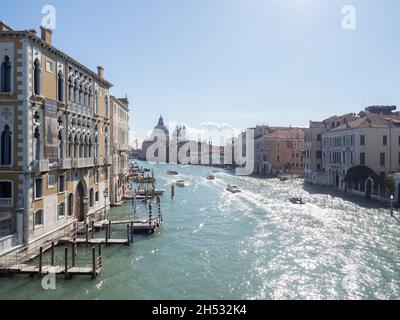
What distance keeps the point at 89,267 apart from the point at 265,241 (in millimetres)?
10929

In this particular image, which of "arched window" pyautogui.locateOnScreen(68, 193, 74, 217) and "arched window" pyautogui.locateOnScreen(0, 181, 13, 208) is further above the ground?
"arched window" pyautogui.locateOnScreen(0, 181, 13, 208)

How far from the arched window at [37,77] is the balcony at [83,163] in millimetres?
5729

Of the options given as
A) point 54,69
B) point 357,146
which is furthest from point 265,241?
point 357,146

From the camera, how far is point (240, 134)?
381 feet

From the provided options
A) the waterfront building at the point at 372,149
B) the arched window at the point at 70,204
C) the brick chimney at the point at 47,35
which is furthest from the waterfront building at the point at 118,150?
the waterfront building at the point at 372,149

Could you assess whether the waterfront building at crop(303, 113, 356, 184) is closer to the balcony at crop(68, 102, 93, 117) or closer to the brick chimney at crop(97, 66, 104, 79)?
the brick chimney at crop(97, 66, 104, 79)

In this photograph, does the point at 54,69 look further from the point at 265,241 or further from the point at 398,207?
the point at 398,207

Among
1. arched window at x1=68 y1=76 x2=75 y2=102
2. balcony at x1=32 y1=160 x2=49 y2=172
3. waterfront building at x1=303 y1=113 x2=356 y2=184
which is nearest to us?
balcony at x1=32 y1=160 x2=49 y2=172

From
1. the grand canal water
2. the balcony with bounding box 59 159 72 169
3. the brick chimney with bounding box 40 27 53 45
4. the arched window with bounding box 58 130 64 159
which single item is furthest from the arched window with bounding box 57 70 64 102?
the grand canal water

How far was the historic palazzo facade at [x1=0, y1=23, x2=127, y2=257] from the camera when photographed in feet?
62.7

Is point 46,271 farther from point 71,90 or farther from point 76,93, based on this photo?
point 76,93

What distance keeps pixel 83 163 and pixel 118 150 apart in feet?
46.9

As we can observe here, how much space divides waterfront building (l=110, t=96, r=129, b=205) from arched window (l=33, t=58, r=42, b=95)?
17.0m

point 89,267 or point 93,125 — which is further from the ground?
point 93,125
